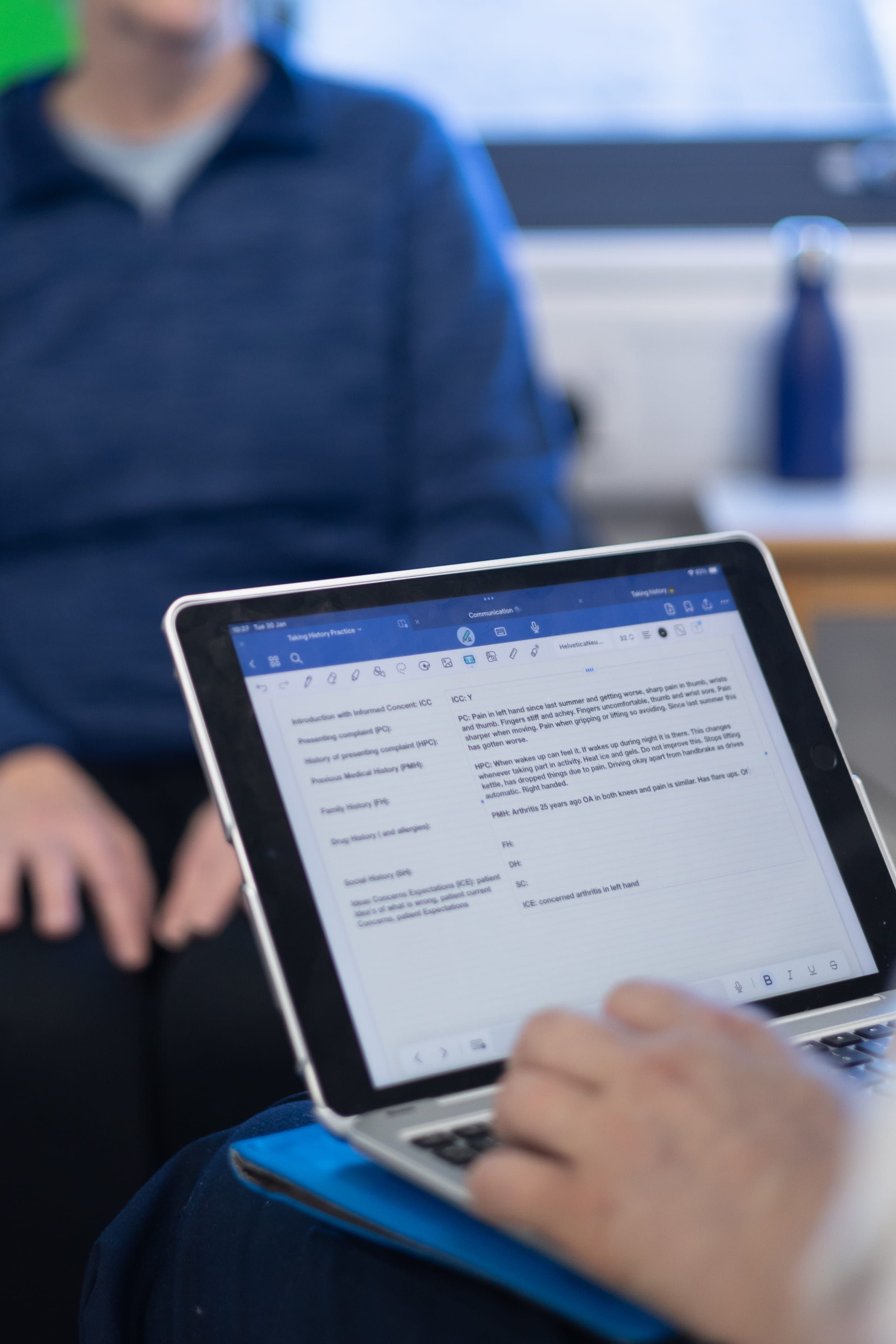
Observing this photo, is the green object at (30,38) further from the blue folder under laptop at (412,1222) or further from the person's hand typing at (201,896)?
the blue folder under laptop at (412,1222)

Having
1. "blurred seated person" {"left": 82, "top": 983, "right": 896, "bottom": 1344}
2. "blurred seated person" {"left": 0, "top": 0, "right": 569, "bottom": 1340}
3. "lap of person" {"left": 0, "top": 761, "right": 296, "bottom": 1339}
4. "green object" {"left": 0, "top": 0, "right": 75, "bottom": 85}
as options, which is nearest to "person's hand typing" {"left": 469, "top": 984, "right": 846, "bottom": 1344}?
"blurred seated person" {"left": 82, "top": 983, "right": 896, "bottom": 1344}

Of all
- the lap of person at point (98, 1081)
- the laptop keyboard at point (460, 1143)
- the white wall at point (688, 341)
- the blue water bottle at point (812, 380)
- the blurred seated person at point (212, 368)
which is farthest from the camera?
the white wall at point (688, 341)

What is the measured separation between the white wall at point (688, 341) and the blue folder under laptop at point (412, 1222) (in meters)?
1.41

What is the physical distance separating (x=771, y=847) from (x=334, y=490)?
2.58 ft

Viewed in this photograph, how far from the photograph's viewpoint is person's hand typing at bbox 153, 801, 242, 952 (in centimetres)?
98

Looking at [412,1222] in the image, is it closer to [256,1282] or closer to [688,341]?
[256,1282]

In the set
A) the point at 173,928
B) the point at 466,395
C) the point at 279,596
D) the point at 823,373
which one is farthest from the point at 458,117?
the point at 279,596

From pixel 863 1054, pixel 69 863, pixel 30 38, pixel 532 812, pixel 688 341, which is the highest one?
pixel 30 38

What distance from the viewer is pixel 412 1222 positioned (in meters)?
0.43

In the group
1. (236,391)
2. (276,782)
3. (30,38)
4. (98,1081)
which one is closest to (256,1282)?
(276,782)

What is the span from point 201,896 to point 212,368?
0.54 m

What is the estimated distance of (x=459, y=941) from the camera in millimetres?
518

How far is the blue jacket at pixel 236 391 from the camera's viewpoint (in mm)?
1231

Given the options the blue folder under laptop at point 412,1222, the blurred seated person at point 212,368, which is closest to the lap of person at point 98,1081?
the blurred seated person at point 212,368
